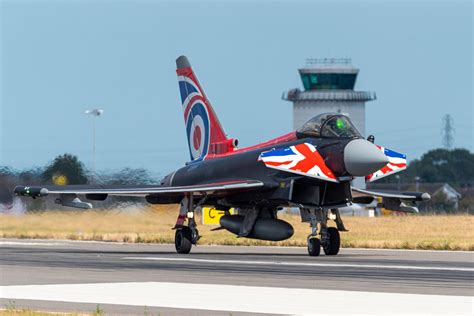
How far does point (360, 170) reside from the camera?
2652cm

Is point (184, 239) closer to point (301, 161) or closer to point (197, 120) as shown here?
point (301, 161)

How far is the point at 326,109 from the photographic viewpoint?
384ft

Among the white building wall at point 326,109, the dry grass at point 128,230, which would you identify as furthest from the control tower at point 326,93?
the dry grass at point 128,230

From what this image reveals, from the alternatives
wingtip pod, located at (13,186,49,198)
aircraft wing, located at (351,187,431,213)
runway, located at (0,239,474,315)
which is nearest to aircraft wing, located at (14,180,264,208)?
wingtip pod, located at (13,186,49,198)

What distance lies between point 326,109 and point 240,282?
97.7 m

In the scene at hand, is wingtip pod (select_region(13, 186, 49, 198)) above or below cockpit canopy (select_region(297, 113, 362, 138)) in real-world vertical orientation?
below

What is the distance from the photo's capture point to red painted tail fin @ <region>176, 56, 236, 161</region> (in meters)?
33.2

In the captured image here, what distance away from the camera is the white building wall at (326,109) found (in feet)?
384

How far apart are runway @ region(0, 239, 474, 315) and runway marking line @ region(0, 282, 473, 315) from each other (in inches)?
0.6

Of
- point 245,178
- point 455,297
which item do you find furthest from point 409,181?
point 455,297

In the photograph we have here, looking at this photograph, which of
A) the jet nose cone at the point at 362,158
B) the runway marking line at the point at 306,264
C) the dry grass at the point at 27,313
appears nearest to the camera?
the dry grass at the point at 27,313

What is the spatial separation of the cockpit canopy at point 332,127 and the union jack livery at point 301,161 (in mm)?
442

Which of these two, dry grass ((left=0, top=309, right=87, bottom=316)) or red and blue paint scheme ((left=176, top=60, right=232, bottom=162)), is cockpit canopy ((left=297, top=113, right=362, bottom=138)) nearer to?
red and blue paint scheme ((left=176, top=60, right=232, bottom=162))

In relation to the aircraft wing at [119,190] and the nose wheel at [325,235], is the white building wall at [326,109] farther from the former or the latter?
the nose wheel at [325,235]
